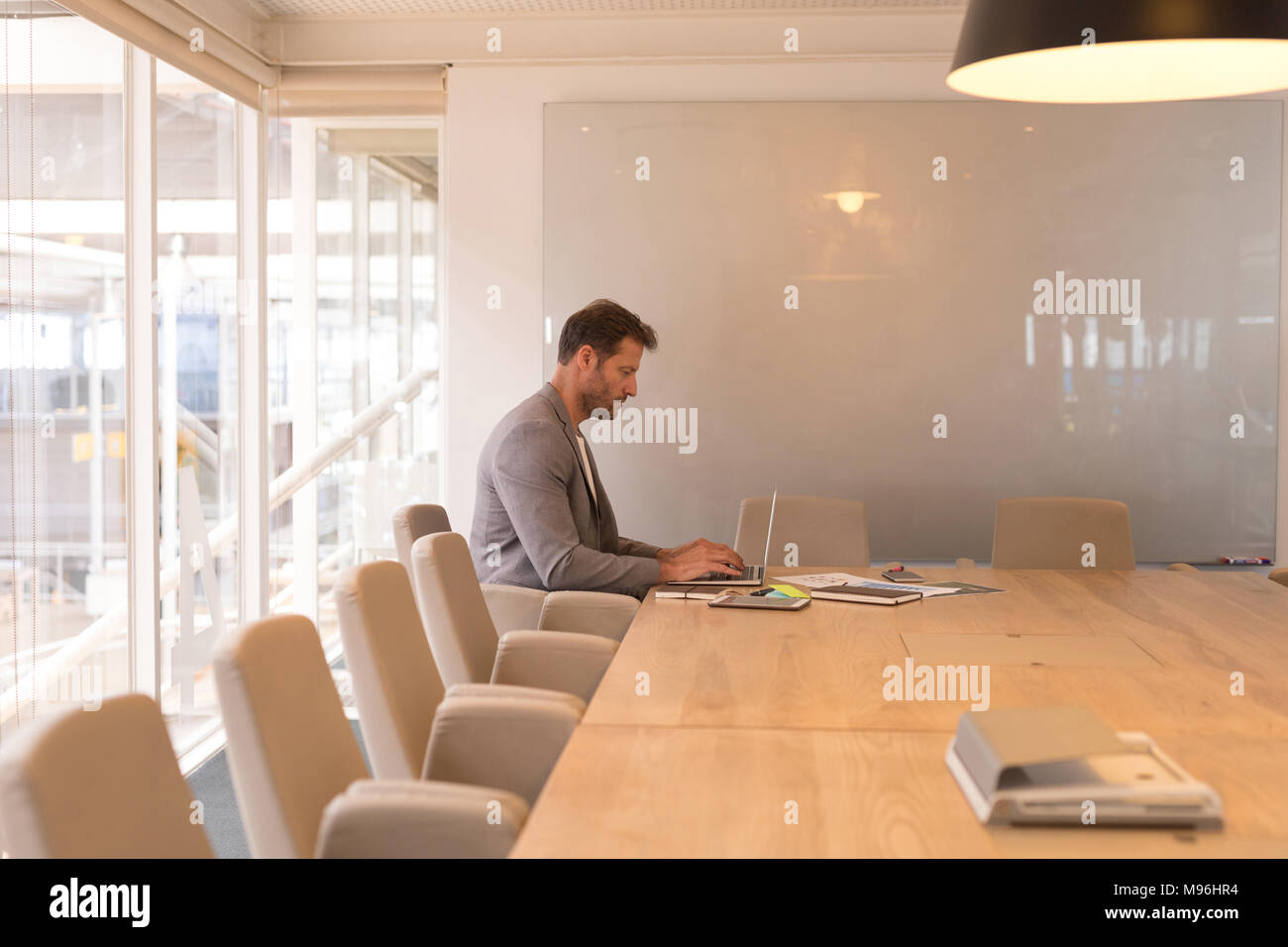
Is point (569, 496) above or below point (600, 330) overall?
below

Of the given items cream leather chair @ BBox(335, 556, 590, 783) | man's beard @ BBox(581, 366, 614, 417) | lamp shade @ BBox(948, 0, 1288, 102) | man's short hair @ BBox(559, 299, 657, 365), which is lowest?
cream leather chair @ BBox(335, 556, 590, 783)

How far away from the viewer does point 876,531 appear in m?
5.14

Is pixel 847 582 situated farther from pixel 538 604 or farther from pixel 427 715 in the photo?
pixel 427 715

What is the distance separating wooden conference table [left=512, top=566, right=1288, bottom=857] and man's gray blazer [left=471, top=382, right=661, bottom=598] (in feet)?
0.88

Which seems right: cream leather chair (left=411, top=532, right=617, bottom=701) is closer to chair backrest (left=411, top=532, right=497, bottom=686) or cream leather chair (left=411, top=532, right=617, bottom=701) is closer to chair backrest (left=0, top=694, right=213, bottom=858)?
chair backrest (left=411, top=532, right=497, bottom=686)

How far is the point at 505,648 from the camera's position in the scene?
9.30 feet

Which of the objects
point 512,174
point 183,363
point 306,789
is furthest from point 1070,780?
point 512,174

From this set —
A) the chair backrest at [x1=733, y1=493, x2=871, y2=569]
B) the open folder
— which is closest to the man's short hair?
the chair backrest at [x1=733, y1=493, x2=871, y2=569]

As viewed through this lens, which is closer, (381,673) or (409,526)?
(381,673)

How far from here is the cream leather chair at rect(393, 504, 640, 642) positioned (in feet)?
10.9

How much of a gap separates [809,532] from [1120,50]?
2178 mm

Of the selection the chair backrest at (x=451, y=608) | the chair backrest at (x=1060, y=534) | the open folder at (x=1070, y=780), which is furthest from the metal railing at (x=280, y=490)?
the open folder at (x=1070, y=780)

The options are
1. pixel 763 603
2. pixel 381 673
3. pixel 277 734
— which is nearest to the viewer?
pixel 277 734
